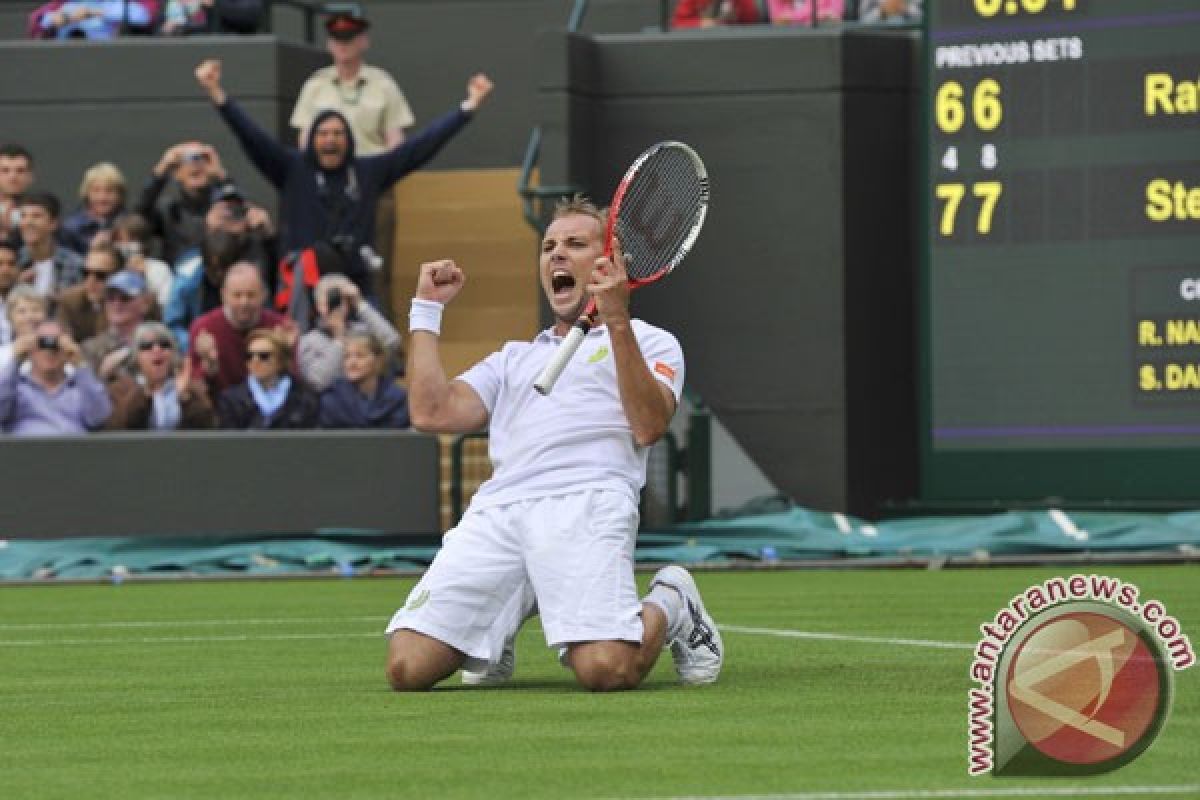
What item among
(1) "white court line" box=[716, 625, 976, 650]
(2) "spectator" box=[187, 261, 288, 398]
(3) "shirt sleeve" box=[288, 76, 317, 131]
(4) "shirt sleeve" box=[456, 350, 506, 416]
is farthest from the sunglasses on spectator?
(4) "shirt sleeve" box=[456, 350, 506, 416]

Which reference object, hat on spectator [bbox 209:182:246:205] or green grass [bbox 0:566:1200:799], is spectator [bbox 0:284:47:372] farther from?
green grass [bbox 0:566:1200:799]

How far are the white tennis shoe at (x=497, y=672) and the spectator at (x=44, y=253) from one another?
10.7m

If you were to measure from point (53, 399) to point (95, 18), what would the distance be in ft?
15.3

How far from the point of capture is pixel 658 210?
9359 millimetres

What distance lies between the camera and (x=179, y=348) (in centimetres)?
1956

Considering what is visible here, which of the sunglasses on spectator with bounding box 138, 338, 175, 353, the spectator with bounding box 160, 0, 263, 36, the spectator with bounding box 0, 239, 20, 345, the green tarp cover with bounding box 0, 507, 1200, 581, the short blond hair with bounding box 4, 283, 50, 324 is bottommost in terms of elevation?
the green tarp cover with bounding box 0, 507, 1200, 581

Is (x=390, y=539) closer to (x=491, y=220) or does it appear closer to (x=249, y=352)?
(x=249, y=352)

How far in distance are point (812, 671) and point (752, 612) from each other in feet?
12.5

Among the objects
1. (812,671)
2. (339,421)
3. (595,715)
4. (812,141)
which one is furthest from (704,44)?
(595,715)

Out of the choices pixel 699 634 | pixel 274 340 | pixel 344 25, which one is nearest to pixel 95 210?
pixel 344 25

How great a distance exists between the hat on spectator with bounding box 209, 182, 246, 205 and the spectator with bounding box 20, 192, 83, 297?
998mm

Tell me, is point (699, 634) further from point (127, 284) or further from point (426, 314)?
point (127, 284)

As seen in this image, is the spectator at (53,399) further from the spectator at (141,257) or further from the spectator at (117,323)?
the spectator at (141,257)

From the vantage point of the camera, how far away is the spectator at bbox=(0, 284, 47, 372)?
1864 centimetres
